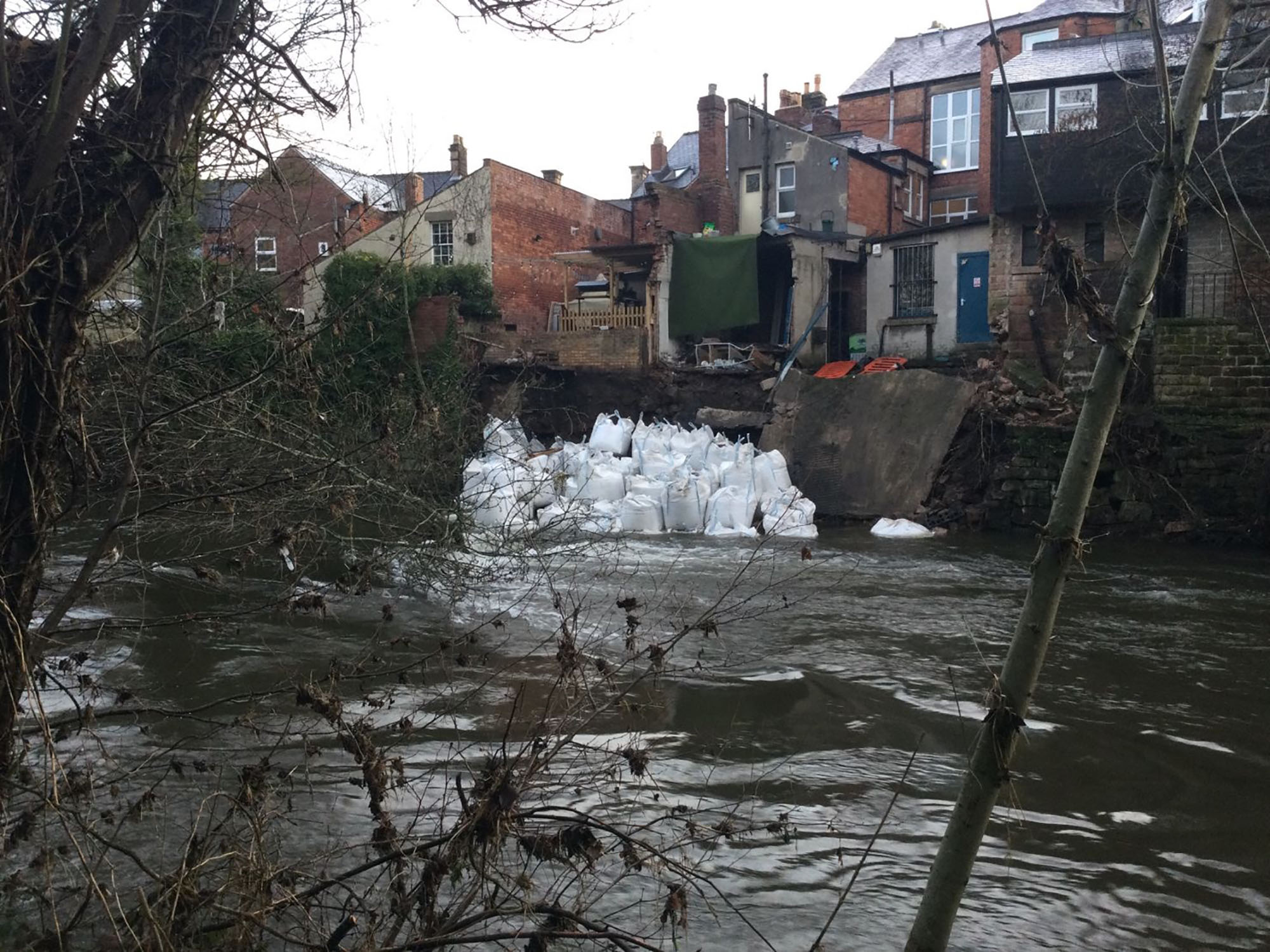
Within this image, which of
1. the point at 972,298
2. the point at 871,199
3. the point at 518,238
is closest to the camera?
the point at 972,298

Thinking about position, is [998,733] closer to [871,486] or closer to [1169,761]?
[1169,761]

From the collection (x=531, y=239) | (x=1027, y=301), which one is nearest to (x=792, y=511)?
(x=1027, y=301)

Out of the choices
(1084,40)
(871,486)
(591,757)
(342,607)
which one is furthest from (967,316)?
(591,757)

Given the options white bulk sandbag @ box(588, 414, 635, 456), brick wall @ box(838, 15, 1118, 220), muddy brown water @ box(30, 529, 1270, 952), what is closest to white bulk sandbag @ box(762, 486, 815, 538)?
white bulk sandbag @ box(588, 414, 635, 456)

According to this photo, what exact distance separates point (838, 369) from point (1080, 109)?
6287 mm

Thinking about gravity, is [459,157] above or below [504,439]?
above

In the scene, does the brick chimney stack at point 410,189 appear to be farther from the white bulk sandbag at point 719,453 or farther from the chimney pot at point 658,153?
the chimney pot at point 658,153

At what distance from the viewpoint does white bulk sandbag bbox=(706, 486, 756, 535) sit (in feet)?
48.9

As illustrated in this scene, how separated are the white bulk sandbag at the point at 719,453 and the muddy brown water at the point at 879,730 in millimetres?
5367

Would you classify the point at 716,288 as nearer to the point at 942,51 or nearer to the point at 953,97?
the point at 953,97

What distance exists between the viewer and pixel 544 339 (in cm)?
2158

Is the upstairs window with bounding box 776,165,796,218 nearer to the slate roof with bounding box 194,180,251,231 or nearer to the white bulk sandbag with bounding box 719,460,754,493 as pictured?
the white bulk sandbag with bounding box 719,460,754,493

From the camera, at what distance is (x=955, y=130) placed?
30.3m

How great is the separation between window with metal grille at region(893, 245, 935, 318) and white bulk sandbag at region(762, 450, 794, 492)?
7.84m
